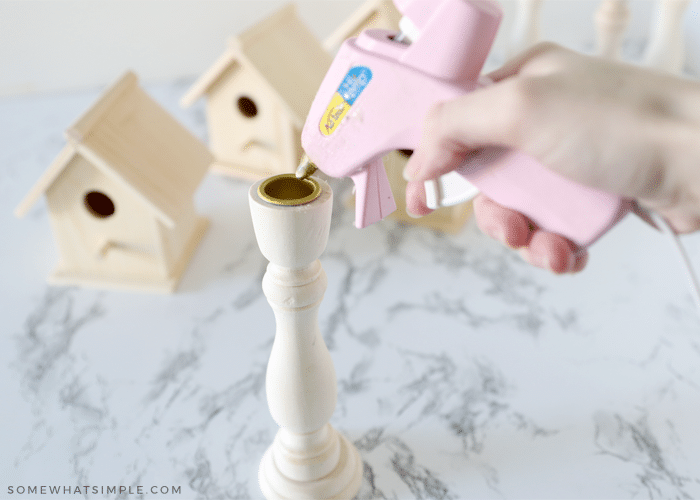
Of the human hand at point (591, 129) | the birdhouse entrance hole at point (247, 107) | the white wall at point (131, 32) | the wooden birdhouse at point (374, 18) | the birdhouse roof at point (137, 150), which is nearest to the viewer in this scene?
the human hand at point (591, 129)

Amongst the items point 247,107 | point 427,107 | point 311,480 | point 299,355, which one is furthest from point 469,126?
point 247,107

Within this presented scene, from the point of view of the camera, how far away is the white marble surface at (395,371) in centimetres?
74

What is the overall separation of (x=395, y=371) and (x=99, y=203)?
585mm

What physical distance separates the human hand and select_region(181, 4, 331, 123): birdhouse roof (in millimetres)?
644

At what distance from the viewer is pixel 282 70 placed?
1.15 m

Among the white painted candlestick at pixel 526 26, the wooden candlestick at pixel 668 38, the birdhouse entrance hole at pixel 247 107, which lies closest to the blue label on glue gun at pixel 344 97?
the birdhouse entrance hole at pixel 247 107

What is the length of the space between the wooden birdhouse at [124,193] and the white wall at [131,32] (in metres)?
0.73

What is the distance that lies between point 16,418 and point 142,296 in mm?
259

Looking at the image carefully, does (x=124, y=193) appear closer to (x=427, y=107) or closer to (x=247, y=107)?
(x=247, y=107)

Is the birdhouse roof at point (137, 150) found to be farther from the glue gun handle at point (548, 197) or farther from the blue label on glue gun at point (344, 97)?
the glue gun handle at point (548, 197)

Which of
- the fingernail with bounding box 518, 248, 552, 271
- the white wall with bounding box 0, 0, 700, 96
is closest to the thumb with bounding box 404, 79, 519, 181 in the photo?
the fingernail with bounding box 518, 248, 552, 271

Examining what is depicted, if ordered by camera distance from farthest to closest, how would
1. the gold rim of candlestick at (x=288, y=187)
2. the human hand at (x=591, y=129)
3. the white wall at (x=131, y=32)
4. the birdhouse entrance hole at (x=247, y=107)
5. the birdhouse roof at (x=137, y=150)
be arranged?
the white wall at (x=131, y=32), the birdhouse entrance hole at (x=247, y=107), the birdhouse roof at (x=137, y=150), the gold rim of candlestick at (x=288, y=187), the human hand at (x=591, y=129)

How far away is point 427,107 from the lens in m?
0.53

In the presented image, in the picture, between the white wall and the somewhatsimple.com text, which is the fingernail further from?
the white wall
